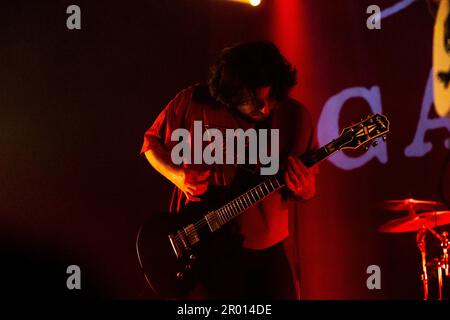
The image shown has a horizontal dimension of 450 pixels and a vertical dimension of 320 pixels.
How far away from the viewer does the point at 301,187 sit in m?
2.16

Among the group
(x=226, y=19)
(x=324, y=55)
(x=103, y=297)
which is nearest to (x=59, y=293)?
(x=103, y=297)

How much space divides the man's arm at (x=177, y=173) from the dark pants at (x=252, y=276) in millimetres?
290

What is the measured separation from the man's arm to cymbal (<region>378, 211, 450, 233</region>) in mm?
864

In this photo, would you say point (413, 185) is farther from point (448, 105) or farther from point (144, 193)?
point (144, 193)

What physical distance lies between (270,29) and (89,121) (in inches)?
35.7

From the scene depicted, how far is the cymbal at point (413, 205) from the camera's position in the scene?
2.34 meters

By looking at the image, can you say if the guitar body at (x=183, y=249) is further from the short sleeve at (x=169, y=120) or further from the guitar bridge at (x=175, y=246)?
the short sleeve at (x=169, y=120)

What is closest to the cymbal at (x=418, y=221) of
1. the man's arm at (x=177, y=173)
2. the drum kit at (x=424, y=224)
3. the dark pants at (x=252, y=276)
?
the drum kit at (x=424, y=224)

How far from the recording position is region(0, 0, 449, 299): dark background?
94.6 inches

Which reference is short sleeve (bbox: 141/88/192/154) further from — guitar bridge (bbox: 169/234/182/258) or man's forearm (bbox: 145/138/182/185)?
guitar bridge (bbox: 169/234/182/258)

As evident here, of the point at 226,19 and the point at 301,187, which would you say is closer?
the point at 301,187

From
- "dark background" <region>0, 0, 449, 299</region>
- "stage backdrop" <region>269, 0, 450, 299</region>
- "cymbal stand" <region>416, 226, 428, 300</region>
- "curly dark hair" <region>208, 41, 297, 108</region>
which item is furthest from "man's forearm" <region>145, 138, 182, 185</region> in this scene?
"cymbal stand" <region>416, 226, 428, 300</region>
